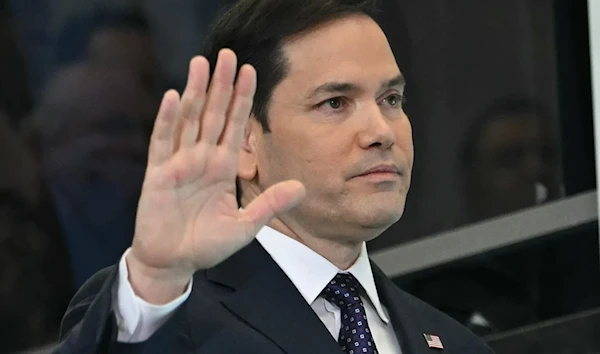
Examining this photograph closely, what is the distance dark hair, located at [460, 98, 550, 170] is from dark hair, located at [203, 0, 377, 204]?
1.08 meters

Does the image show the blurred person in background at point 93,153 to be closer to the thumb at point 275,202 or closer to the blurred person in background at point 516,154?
the blurred person in background at point 516,154

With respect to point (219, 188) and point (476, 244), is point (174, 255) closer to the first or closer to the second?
point (219, 188)

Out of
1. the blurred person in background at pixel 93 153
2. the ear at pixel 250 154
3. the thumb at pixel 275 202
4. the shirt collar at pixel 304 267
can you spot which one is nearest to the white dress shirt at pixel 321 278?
the shirt collar at pixel 304 267

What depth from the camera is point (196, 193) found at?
47.6 inches

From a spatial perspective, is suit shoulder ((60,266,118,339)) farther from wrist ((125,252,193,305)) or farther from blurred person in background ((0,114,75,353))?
blurred person in background ((0,114,75,353))

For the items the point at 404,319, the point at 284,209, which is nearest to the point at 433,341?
the point at 404,319

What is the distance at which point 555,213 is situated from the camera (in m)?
2.65

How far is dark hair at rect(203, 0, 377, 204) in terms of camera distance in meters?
1.64

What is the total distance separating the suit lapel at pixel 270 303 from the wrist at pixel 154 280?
25 cm

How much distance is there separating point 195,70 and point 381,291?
2.21 feet

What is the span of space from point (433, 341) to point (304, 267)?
265mm

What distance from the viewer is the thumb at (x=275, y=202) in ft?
3.95

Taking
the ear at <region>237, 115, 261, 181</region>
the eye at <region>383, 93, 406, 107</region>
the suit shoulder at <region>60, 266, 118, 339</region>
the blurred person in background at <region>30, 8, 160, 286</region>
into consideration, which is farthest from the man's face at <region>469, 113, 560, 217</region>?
the suit shoulder at <region>60, 266, 118, 339</region>

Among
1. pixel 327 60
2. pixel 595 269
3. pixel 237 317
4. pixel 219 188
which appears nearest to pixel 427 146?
pixel 595 269
